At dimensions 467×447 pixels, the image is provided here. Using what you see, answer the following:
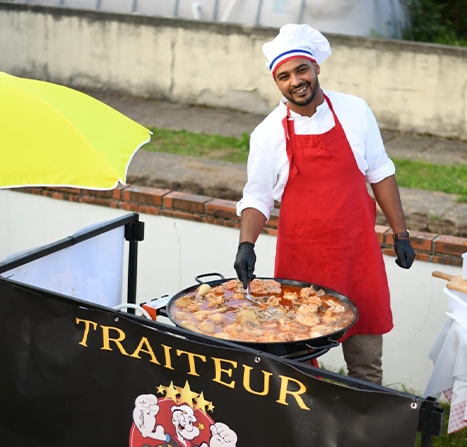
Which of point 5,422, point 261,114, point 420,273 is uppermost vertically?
point 261,114

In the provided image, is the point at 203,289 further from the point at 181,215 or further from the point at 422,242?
the point at 181,215

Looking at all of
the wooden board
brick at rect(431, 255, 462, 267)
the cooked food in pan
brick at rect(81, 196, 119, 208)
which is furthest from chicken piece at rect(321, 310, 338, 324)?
brick at rect(81, 196, 119, 208)

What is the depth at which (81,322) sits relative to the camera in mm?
3426

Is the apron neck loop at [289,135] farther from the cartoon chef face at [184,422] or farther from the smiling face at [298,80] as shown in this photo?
the cartoon chef face at [184,422]

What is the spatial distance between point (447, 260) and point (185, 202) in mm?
1939

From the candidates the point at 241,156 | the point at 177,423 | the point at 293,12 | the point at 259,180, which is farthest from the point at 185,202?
the point at 293,12

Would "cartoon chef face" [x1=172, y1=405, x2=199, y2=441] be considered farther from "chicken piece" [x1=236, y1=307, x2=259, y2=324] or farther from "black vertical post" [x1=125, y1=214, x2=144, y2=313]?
"black vertical post" [x1=125, y1=214, x2=144, y2=313]

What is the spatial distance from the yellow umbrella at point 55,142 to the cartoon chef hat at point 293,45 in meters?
0.74

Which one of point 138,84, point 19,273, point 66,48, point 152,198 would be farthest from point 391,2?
point 19,273

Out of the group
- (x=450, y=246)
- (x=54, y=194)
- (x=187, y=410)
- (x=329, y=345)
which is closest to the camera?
(x=187, y=410)

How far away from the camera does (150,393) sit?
3.31m

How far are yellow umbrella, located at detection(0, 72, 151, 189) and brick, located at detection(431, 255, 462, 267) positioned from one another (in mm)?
2120

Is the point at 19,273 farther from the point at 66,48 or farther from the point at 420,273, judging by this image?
the point at 66,48

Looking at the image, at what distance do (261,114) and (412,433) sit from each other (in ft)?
22.8
